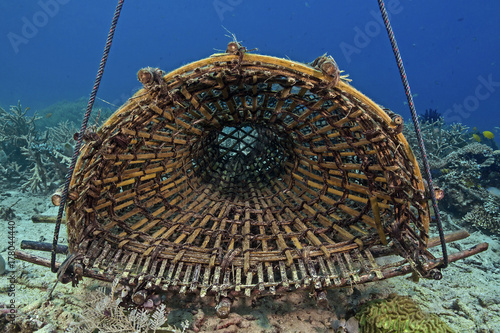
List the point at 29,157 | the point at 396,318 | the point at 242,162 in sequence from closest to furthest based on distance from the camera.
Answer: the point at 396,318
the point at 242,162
the point at 29,157

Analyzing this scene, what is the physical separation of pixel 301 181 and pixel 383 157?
1170mm

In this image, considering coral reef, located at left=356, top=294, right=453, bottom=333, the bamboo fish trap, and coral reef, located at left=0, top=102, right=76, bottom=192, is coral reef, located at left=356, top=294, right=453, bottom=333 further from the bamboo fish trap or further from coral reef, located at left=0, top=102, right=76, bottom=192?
coral reef, located at left=0, top=102, right=76, bottom=192

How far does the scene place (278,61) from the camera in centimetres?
174

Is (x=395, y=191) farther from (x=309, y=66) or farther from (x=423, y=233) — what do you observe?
(x=309, y=66)

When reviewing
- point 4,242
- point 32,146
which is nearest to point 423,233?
point 4,242

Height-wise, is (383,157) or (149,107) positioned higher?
(149,107)

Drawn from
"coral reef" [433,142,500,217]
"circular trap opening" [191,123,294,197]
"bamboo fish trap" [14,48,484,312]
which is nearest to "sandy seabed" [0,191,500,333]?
"bamboo fish trap" [14,48,484,312]

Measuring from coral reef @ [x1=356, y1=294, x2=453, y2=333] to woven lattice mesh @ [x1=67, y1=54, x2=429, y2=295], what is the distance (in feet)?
1.18

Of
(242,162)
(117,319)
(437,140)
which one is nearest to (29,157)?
(242,162)

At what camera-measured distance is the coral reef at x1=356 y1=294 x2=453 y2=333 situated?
1.92 m

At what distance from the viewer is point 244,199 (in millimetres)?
3096

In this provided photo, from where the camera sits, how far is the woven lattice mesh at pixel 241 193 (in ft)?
5.77

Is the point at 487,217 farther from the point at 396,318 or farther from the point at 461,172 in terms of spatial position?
the point at 396,318

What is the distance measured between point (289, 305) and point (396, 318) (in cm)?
79
